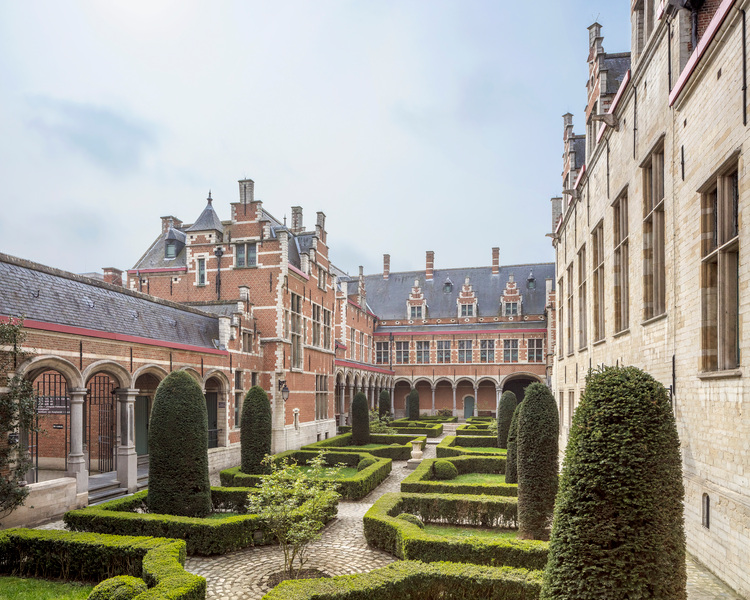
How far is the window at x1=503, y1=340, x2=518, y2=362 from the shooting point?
136 feet

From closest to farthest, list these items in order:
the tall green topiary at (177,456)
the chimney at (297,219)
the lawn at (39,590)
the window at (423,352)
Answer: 1. the lawn at (39,590)
2. the tall green topiary at (177,456)
3. the chimney at (297,219)
4. the window at (423,352)

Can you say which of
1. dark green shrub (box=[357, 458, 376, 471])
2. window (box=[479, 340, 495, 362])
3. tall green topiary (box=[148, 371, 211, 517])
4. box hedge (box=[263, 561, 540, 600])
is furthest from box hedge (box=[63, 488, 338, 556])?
window (box=[479, 340, 495, 362])

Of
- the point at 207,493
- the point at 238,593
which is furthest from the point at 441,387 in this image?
the point at 238,593

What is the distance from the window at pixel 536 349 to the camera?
40.8 meters

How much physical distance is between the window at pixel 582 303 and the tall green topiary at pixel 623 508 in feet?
39.6

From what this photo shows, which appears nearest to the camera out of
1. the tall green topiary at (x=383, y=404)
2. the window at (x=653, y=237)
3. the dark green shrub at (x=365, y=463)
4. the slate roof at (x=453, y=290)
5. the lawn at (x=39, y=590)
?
the lawn at (x=39, y=590)

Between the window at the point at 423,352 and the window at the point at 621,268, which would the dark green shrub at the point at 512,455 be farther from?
the window at the point at 423,352

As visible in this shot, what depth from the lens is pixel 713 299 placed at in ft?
22.6

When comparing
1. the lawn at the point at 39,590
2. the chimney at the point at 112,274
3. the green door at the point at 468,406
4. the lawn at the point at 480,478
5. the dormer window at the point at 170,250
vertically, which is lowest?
the green door at the point at 468,406

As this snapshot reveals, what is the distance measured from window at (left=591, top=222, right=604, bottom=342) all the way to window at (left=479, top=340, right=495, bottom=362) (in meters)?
28.1

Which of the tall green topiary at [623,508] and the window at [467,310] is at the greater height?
the window at [467,310]

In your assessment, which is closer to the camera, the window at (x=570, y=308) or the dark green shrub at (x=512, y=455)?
the dark green shrub at (x=512, y=455)

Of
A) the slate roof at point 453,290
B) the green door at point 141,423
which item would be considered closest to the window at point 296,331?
the green door at point 141,423

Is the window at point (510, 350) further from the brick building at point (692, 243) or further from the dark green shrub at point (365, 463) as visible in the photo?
the brick building at point (692, 243)
